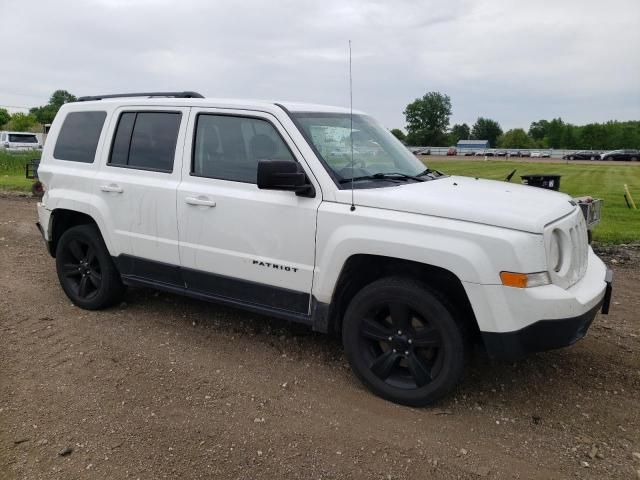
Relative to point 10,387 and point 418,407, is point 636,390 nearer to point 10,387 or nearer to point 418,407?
point 418,407

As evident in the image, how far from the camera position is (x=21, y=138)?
108ft

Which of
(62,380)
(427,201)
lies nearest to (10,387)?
(62,380)

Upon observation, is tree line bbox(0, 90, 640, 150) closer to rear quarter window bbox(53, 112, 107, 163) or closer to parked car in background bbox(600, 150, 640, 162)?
parked car in background bbox(600, 150, 640, 162)

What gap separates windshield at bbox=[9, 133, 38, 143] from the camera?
1278 inches

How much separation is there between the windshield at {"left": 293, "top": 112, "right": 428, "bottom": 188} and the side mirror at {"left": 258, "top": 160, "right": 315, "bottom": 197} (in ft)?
0.98

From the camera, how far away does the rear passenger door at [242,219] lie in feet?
13.0

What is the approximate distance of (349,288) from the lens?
12.8 ft

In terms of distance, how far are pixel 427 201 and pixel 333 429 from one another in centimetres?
152

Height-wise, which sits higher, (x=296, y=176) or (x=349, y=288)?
(x=296, y=176)

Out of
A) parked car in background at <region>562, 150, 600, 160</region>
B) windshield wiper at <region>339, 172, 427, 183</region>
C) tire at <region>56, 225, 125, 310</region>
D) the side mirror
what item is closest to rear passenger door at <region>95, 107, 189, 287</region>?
tire at <region>56, 225, 125, 310</region>

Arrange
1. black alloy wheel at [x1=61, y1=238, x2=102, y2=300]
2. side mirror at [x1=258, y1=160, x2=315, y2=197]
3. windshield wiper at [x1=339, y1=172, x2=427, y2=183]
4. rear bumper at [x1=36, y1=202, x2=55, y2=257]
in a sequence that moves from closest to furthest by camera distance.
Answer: side mirror at [x1=258, y1=160, x2=315, y2=197] < windshield wiper at [x1=339, y1=172, x2=427, y2=183] < black alloy wheel at [x1=61, y1=238, x2=102, y2=300] < rear bumper at [x1=36, y1=202, x2=55, y2=257]

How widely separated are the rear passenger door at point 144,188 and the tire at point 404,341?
172 cm

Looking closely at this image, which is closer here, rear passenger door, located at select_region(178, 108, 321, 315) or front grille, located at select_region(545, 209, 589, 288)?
front grille, located at select_region(545, 209, 589, 288)

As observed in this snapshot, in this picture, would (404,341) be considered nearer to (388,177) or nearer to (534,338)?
(534,338)
